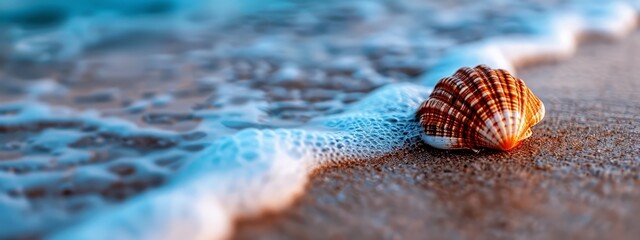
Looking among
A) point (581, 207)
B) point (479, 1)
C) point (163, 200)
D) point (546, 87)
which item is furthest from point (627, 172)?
point (479, 1)

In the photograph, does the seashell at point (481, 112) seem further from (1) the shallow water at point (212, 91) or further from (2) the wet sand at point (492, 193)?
(1) the shallow water at point (212, 91)

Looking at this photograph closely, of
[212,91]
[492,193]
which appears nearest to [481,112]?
[492,193]

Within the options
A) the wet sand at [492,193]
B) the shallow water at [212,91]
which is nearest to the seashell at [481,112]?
the wet sand at [492,193]

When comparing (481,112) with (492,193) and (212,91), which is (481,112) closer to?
(492,193)

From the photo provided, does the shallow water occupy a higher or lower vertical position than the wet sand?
higher

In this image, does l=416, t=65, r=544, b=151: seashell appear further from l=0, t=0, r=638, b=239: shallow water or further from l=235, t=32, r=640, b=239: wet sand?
l=0, t=0, r=638, b=239: shallow water

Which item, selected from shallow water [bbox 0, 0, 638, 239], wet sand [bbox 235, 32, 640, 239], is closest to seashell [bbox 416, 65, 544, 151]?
wet sand [bbox 235, 32, 640, 239]

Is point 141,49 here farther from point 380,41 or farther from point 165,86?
point 380,41
